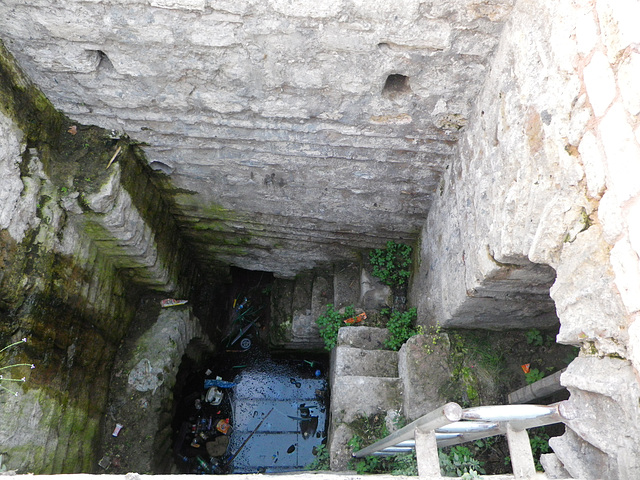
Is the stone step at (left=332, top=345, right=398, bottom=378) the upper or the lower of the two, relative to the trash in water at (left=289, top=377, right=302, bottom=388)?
lower

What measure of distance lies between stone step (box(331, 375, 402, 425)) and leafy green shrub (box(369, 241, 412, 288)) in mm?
1354

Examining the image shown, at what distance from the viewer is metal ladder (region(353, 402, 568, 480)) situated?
1.77 metres

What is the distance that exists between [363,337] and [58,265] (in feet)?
8.65

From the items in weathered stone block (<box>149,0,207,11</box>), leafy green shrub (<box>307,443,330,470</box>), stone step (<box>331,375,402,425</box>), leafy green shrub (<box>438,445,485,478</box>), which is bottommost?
leafy green shrub (<box>438,445,485,478</box>)

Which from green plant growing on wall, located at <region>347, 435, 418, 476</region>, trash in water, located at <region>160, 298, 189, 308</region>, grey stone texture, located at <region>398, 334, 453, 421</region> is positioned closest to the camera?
green plant growing on wall, located at <region>347, 435, 418, 476</region>

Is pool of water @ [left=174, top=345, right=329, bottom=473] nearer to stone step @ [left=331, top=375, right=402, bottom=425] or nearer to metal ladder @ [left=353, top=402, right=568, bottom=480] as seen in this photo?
stone step @ [left=331, top=375, right=402, bottom=425]

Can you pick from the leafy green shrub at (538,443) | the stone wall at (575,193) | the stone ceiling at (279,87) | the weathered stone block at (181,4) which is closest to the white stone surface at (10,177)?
the stone ceiling at (279,87)

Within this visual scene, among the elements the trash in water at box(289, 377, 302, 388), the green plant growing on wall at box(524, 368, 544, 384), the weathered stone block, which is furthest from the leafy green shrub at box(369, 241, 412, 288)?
the weathered stone block

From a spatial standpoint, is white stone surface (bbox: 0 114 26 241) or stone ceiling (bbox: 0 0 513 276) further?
white stone surface (bbox: 0 114 26 241)

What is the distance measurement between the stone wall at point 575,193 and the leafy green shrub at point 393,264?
69.0 inches

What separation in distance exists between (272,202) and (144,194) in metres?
1.15

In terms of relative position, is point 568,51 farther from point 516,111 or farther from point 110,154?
point 110,154

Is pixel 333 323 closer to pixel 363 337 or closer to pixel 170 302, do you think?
pixel 363 337

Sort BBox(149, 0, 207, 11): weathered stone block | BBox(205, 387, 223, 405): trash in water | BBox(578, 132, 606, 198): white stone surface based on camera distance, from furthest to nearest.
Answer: BBox(205, 387, 223, 405): trash in water < BBox(149, 0, 207, 11): weathered stone block < BBox(578, 132, 606, 198): white stone surface
